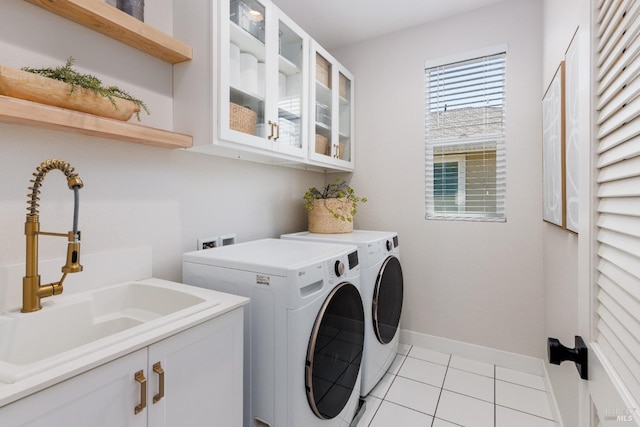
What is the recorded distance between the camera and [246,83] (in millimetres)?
1643

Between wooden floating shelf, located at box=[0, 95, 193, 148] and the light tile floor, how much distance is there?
5.85 feet

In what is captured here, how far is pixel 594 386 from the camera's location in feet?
2.03

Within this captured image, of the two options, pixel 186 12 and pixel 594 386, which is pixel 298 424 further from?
pixel 186 12

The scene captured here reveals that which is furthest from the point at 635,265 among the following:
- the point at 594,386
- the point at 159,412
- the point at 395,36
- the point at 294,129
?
the point at 395,36

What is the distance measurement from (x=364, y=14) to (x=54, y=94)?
2087 mm

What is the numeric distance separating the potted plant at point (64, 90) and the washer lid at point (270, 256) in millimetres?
689

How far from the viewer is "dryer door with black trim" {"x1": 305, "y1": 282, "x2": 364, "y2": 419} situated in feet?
4.22

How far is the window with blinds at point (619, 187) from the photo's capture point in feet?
1.57

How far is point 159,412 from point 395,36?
2876mm

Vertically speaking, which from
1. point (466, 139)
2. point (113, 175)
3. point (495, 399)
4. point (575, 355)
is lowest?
point (495, 399)

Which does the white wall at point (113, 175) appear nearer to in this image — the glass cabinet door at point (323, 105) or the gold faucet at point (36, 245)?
the gold faucet at point (36, 245)

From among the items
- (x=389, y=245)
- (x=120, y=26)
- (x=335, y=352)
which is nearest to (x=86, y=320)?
(x=335, y=352)

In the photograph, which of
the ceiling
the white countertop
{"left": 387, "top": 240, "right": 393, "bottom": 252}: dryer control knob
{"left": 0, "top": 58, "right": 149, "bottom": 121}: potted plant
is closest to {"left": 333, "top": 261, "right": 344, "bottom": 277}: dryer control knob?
the white countertop

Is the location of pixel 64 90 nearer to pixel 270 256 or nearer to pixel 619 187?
pixel 270 256
